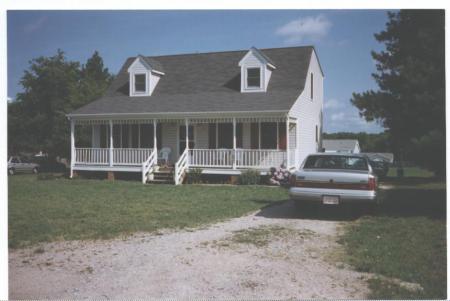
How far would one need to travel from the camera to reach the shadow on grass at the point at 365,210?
30.9 ft

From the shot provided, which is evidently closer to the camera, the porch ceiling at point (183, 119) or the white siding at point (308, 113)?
the porch ceiling at point (183, 119)

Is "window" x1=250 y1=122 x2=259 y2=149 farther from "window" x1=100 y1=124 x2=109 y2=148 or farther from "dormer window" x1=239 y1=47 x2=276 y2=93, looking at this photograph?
"window" x1=100 y1=124 x2=109 y2=148

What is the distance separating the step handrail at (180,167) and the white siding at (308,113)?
15.2 ft

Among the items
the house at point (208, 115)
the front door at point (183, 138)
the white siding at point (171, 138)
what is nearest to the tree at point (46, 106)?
the house at point (208, 115)

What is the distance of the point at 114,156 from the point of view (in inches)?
750

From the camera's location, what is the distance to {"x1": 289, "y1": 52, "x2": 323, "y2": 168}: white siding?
18.5 meters

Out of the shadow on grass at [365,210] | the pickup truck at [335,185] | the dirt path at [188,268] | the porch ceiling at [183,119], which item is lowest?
the dirt path at [188,268]

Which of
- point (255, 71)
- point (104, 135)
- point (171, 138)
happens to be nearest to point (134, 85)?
point (104, 135)

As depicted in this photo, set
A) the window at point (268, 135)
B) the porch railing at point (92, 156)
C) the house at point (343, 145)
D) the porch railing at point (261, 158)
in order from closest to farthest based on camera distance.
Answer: the porch railing at point (261, 158) < the window at point (268, 135) < the porch railing at point (92, 156) < the house at point (343, 145)

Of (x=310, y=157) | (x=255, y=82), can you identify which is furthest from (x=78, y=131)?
(x=310, y=157)

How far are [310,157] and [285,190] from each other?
14.2 feet

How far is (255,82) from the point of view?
1903 centimetres

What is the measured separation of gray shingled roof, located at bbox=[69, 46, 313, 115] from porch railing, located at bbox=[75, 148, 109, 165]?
1.72 meters

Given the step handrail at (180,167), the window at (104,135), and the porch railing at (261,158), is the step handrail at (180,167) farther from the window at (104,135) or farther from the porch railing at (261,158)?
the window at (104,135)
